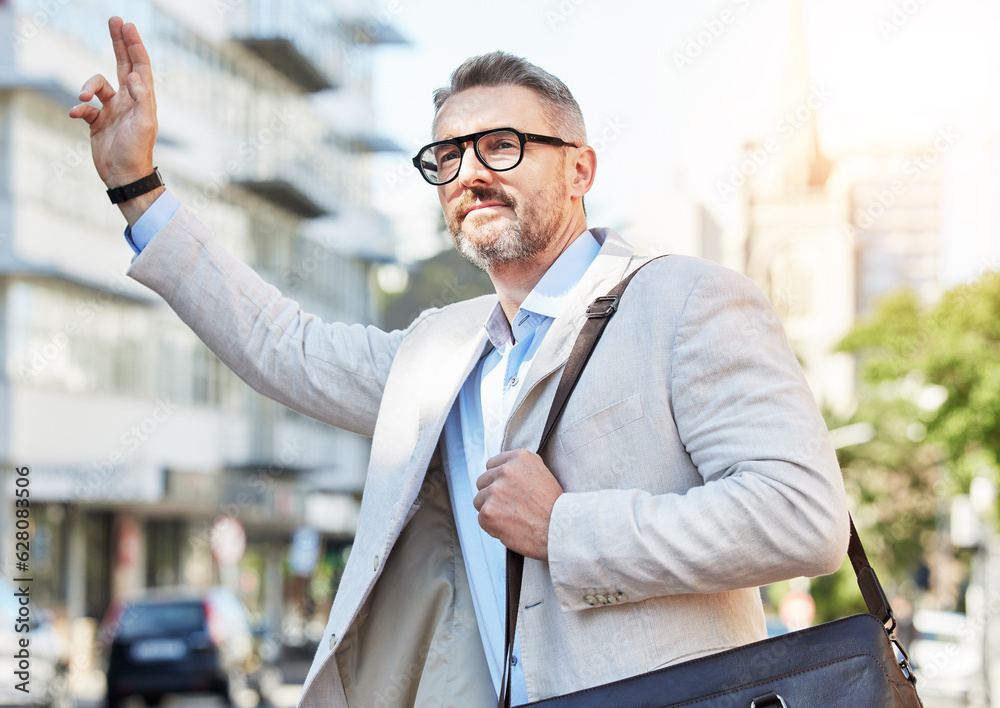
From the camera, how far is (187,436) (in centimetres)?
3025

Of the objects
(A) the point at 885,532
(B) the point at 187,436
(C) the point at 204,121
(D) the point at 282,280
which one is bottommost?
(A) the point at 885,532

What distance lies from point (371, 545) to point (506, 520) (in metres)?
0.47

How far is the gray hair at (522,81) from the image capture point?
92.2 inches

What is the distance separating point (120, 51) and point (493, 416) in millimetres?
1043

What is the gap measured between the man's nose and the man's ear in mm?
193

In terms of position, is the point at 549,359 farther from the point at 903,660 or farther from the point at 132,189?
the point at 132,189

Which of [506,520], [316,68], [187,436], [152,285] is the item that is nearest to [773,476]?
[506,520]

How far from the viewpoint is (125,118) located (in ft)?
7.89

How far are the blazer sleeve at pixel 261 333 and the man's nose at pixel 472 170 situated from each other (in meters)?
Answer: 0.49

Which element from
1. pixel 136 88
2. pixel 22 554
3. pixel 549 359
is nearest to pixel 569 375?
pixel 549 359

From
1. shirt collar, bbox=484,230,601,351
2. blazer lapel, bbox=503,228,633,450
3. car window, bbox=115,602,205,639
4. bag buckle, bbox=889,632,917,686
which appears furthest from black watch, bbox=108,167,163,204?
car window, bbox=115,602,205,639

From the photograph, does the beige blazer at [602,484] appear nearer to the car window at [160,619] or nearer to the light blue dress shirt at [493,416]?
the light blue dress shirt at [493,416]

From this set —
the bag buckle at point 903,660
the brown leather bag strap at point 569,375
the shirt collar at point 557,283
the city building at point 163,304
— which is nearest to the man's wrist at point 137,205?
the shirt collar at point 557,283

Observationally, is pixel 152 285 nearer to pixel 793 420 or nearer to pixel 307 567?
pixel 793 420
